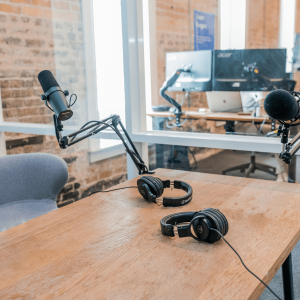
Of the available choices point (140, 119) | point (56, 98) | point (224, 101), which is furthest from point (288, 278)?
point (224, 101)

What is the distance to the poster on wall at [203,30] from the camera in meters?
3.04

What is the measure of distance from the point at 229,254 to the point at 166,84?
1869 mm

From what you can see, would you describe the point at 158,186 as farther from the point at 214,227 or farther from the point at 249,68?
the point at 249,68

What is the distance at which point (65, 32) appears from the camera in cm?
246

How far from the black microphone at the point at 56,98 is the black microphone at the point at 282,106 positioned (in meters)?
0.64

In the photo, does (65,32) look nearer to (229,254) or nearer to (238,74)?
(238,74)

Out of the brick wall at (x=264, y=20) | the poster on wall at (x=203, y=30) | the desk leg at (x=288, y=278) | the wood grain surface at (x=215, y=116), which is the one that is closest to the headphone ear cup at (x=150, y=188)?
the desk leg at (x=288, y=278)

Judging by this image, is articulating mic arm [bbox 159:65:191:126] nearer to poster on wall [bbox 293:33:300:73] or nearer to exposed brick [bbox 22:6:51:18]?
exposed brick [bbox 22:6:51:18]

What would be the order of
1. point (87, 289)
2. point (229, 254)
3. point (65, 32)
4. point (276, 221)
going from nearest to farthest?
point (87, 289) < point (229, 254) < point (276, 221) < point (65, 32)

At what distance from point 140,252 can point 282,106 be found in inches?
23.8

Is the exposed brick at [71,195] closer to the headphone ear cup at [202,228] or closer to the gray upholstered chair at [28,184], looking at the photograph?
the gray upholstered chair at [28,184]

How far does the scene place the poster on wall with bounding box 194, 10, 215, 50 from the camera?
3.04 metres

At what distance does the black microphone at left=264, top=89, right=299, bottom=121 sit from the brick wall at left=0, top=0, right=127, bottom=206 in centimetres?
141

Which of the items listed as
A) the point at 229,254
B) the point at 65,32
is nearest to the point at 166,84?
the point at 65,32
